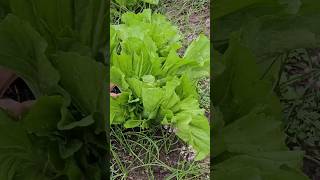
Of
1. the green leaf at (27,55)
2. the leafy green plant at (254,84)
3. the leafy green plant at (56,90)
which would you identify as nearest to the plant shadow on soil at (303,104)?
the leafy green plant at (254,84)

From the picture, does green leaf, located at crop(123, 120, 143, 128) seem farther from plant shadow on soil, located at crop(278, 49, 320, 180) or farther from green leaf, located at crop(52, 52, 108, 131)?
plant shadow on soil, located at crop(278, 49, 320, 180)

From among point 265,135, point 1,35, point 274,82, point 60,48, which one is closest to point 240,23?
point 274,82

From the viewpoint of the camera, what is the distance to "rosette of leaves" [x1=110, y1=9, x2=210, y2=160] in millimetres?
1521

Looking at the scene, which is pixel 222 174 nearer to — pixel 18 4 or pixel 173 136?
pixel 173 136

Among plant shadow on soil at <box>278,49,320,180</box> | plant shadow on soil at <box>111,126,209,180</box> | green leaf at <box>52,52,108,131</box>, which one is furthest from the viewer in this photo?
plant shadow on soil at <box>278,49,320,180</box>

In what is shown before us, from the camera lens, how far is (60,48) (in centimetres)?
131

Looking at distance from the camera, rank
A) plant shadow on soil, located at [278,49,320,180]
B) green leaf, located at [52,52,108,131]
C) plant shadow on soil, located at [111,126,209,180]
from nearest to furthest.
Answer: green leaf, located at [52,52,108,131], plant shadow on soil, located at [111,126,209,180], plant shadow on soil, located at [278,49,320,180]

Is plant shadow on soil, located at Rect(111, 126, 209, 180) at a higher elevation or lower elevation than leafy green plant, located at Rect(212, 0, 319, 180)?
lower

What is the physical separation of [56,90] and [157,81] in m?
0.40

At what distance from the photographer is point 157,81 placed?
159 centimetres

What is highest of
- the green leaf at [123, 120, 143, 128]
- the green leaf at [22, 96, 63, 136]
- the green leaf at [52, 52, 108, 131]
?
the green leaf at [52, 52, 108, 131]

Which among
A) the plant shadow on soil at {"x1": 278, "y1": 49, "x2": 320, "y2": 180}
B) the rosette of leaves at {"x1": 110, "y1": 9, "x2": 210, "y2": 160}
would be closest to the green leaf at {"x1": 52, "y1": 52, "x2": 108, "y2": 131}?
the rosette of leaves at {"x1": 110, "y1": 9, "x2": 210, "y2": 160}

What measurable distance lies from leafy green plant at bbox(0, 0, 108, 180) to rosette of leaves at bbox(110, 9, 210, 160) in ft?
0.67

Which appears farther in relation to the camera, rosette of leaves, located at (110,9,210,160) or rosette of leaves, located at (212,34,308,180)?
rosette of leaves, located at (110,9,210,160)
